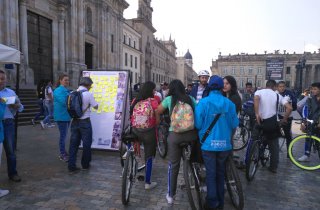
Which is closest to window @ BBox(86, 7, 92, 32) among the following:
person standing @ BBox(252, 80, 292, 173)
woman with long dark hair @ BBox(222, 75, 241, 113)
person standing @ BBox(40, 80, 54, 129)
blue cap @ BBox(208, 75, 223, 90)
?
person standing @ BBox(40, 80, 54, 129)

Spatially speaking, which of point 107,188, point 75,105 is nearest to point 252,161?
point 107,188

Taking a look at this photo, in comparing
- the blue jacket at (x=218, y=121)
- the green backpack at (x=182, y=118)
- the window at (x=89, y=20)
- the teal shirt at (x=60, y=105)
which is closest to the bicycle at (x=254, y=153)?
the blue jacket at (x=218, y=121)

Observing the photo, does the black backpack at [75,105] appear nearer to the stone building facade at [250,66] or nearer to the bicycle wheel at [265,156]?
the bicycle wheel at [265,156]

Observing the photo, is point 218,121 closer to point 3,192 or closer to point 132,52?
point 3,192

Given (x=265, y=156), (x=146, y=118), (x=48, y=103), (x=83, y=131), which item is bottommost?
(x=265, y=156)

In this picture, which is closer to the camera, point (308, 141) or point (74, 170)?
point (74, 170)

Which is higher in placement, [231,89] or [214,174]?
[231,89]

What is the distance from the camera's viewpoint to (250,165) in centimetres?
491

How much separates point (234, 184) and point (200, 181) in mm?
507

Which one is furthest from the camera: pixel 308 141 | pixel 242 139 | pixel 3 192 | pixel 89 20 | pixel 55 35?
pixel 89 20

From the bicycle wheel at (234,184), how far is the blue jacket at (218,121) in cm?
36

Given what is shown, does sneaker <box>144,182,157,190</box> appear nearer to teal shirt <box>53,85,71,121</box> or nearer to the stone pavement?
the stone pavement

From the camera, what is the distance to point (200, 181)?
3.88 m

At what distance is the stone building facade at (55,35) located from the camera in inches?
541
